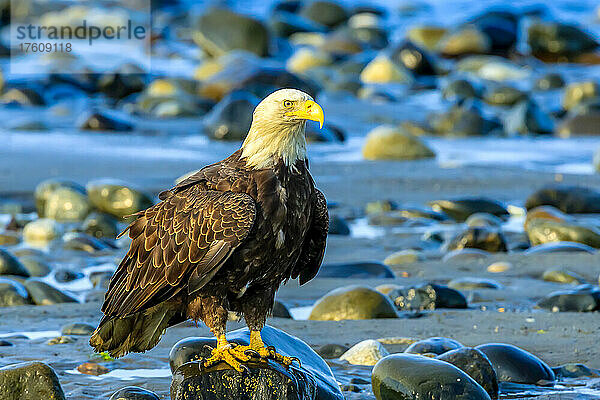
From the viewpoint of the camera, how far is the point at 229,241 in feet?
14.4

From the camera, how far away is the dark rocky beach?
17.4 ft

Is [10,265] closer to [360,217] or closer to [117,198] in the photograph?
[117,198]

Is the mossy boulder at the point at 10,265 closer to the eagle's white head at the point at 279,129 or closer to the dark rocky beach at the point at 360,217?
the dark rocky beach at the point at 360,217

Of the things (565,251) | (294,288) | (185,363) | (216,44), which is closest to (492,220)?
(565,251)

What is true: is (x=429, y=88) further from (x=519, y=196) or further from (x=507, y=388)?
(x=507, y=388)

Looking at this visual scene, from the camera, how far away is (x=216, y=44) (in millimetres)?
20516

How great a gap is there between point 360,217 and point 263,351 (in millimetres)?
4924

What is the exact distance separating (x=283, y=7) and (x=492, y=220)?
20357mm

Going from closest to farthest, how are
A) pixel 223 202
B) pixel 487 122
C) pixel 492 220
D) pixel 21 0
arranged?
1. pixel 223 202
2. pixel 492 220
3. pixel 487 122
4. pixel 21 0

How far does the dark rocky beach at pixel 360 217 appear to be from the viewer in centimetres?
531

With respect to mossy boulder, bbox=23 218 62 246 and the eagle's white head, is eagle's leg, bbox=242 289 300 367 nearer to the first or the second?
the eagle's white head

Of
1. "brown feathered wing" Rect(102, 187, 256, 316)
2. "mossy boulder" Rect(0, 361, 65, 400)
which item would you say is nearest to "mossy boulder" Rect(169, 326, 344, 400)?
"brown feathered wing" Rect(102, 187, 256, 316)

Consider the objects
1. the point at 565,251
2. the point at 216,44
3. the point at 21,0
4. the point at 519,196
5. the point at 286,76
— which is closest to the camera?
the point at 565,251

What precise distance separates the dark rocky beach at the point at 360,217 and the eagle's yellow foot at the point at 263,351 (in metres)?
0.08
